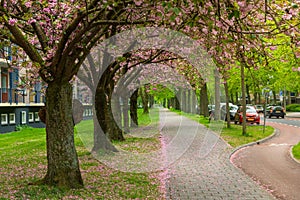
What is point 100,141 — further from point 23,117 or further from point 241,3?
point 23,117

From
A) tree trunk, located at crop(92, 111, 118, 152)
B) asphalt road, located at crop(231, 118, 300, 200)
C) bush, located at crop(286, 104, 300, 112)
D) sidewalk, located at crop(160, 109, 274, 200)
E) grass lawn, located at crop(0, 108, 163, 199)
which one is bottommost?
asphalt road, located at crop(231, 118, 300, 200)

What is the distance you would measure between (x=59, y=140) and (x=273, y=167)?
6748mm

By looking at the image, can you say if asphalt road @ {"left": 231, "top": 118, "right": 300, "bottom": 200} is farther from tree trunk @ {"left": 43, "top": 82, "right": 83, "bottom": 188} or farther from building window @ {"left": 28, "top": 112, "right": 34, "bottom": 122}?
building window @ {"left": 28, "top": 112, "right": 34, "bottom": 122}

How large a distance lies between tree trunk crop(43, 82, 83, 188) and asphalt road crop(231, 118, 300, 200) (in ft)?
14.0

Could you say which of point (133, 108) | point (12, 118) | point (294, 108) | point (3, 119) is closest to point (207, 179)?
point (133, 108)

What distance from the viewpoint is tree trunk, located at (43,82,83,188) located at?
8039mm

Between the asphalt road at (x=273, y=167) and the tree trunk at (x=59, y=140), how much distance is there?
4.26m

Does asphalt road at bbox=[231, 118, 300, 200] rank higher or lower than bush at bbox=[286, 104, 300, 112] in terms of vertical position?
lower

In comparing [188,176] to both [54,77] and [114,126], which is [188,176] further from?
[114,126]

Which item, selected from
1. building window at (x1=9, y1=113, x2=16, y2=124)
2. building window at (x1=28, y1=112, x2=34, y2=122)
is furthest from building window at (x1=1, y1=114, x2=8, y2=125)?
building window at (x1=28, y1=112, x2=34, y2=122)

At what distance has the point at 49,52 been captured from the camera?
9.54 meters

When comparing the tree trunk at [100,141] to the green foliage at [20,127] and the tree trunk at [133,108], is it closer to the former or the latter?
the tree trunk at [133,108]

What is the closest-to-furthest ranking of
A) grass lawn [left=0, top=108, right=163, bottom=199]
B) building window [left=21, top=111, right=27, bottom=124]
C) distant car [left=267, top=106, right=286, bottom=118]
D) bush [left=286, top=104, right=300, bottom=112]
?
grass lawn [left=0, top=108, right=163, bottom=199] → building window [left=21, top=111, right=27, bottom=124] → distant car [left=267, top=106, right=286, bottom=118] → bush [left=286, top=104, right=300, bottom=112]

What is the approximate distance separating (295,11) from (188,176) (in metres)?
4.81
